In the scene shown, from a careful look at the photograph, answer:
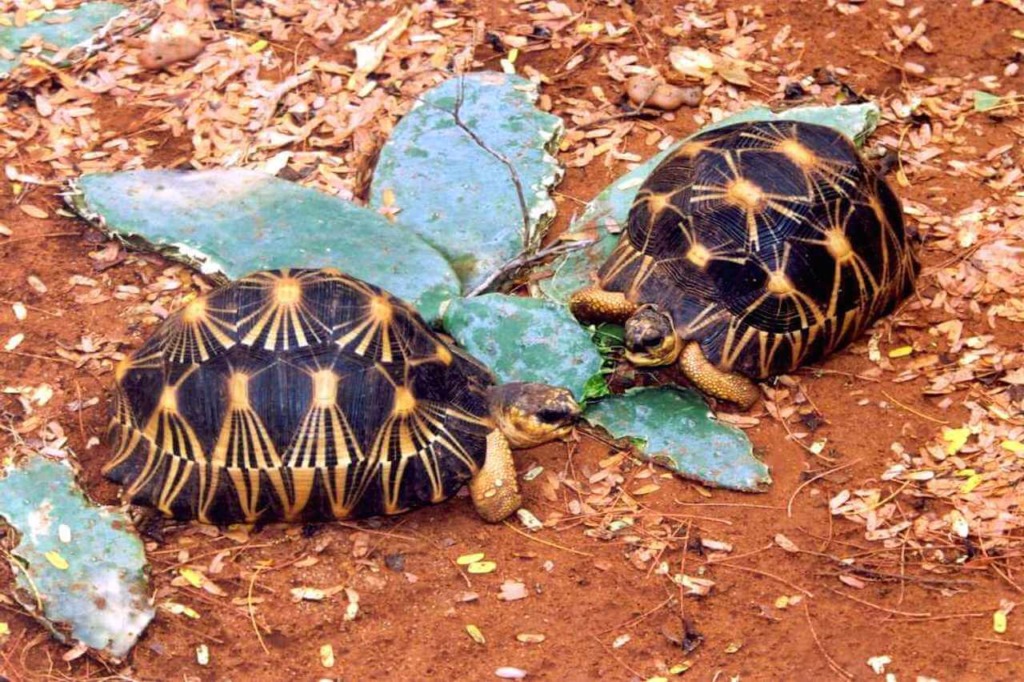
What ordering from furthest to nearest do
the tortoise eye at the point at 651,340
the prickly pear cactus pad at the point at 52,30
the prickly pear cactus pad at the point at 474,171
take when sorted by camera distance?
the prickly pear cactus pad at the point at 52,30 < the prickly pear cactus pad at the point at 474,171 < the tortoise eye at the point at 651,340

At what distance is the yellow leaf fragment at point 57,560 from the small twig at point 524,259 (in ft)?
5.84

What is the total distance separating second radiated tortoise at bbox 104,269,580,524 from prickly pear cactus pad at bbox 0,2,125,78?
2.56 metres

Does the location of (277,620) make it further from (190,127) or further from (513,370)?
(190,127)

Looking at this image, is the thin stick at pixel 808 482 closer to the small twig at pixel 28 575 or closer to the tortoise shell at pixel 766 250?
the tortoise shell at pixel 766 250

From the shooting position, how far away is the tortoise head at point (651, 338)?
167 inches

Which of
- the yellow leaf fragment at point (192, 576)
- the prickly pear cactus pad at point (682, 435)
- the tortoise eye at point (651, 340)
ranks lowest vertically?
the yellow leaf fragment at point (192, 576)

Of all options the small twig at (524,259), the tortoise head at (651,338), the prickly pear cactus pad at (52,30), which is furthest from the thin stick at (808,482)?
the prickly pear cactus pad at (52,30)

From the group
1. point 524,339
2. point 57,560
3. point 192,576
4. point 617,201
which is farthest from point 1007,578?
point 57,560

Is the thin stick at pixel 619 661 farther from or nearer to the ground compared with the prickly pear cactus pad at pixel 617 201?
nearer to the ground

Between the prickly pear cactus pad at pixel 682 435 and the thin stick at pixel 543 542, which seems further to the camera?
the prickly pear cactus pad at pixel 682 435

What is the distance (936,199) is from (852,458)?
156 cm

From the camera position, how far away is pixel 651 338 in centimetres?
425

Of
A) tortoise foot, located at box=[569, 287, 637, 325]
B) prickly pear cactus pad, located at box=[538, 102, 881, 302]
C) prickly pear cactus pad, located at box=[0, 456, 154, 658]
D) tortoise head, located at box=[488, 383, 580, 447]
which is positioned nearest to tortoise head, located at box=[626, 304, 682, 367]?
tortoise foot, located at box=[569, 287, 637, 325]

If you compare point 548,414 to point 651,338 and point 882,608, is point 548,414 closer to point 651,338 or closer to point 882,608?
point 651,338
